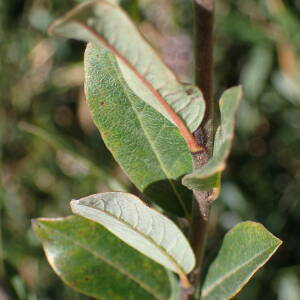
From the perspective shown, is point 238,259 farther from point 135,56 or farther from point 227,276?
point 135,56

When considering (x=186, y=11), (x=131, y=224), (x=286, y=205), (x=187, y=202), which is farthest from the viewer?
(x=186, y=11)

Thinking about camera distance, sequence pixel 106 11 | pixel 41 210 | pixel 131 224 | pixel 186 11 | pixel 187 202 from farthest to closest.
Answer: pixel 186 11 < pixel 41 210 < pixel 187 202 < pixel 131 224 < pixel 106 11

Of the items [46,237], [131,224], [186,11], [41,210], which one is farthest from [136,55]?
[186,11]

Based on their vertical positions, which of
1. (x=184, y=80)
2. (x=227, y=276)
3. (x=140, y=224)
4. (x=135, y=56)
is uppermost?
(x=135, y=56)

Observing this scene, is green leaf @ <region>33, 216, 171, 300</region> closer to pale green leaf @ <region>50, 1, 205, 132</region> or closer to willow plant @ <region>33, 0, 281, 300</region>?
willow plant @ <region>33, 0, 281, 300</region>

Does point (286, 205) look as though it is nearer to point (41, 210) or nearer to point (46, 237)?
point (41, 210)

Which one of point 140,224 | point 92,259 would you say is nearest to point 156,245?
point 140,224
